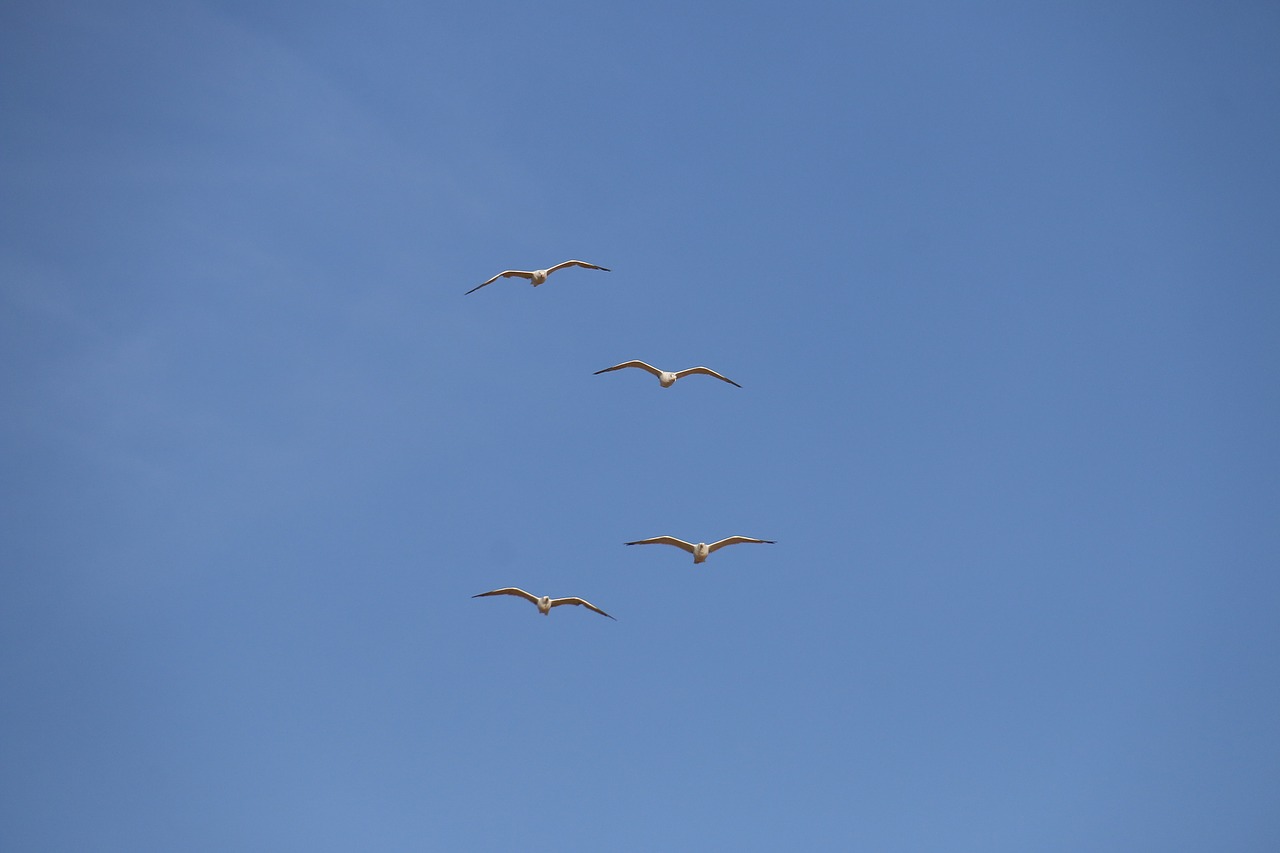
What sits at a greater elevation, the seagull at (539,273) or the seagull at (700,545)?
the seagull at (539,273)

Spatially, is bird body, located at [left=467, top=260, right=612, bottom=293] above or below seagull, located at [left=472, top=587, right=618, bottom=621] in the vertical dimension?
above

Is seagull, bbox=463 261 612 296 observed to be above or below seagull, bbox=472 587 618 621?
above

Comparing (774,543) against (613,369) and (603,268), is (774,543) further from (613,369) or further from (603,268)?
(603,268)

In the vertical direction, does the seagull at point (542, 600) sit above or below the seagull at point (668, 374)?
below

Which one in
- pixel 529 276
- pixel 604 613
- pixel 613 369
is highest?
pixel 529 276

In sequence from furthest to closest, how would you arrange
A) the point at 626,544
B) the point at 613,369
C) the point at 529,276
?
the point at 529,276
the point at 613,369
the point at 626,544

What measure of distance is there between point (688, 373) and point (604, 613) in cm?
1471

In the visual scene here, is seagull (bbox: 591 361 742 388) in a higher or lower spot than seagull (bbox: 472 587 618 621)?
higher

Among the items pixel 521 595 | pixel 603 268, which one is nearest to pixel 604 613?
pixel 521 595

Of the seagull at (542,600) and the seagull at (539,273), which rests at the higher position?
the seagull at (539,273)

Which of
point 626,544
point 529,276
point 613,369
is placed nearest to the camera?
point 626,544

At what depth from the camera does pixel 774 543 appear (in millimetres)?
63656

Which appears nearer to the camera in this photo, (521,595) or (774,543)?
(774,543)

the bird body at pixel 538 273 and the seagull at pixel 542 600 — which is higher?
the bird body at pixel 538 273
